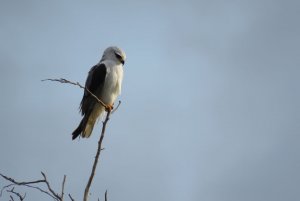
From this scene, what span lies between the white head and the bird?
359 millimetres

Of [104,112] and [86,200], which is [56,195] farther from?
[104,112]

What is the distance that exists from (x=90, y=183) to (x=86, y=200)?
0.65ft

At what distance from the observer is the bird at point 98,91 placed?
884 centimetres

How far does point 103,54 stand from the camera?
33.0 feet

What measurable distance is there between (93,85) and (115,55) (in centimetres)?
105

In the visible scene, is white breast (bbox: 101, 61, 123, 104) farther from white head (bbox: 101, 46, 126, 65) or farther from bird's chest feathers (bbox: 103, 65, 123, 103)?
white head (bbox: 101, 46, 126, 65)

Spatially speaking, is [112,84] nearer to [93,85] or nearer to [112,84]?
[112,84]

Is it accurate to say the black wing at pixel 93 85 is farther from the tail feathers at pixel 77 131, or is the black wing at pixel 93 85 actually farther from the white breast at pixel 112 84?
the tail feathers at pixel 77 131

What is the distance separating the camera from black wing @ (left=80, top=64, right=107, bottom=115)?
348 inches

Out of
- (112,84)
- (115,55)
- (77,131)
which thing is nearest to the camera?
(77,131)

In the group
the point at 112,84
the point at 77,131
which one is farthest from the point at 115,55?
the point at 77,131

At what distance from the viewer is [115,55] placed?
9.63 metres

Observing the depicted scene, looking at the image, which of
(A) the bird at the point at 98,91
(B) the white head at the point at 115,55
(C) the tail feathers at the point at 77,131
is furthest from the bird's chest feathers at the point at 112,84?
(C) the tail feathers at the point at 77,131

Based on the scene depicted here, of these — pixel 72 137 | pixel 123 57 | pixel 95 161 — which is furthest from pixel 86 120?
pixel 95 161
